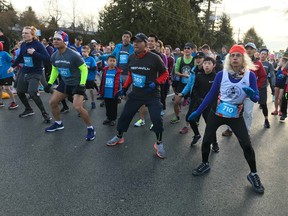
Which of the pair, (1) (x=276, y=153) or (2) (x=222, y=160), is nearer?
(2) (x=222, y=160)

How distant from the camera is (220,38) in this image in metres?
62.4

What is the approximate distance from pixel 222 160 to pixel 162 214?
80.3 inches

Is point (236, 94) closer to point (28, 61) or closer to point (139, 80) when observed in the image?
point (139, 80)

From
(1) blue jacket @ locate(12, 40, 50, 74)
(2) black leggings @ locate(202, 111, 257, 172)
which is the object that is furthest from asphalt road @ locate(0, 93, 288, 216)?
(1) blue jacket @ locate(12, 40, 50, 74)

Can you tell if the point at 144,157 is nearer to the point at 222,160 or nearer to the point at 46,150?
the point at 222,160

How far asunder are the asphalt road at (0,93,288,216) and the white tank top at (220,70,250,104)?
47.2 inches

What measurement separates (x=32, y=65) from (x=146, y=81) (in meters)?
3.35

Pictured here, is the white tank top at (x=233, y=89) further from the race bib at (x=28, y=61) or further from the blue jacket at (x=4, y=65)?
the blue jacket at (x=4, y=65)

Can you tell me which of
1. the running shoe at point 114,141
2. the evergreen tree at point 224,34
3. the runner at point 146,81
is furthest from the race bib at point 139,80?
the evergreen tree at point 224,34

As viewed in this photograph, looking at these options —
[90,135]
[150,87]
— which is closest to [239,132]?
[150,87]

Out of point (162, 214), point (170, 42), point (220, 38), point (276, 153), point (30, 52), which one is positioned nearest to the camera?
point (162, 214)

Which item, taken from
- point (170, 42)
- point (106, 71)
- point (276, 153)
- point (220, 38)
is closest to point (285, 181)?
point (276, 153)

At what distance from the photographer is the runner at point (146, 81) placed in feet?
14.9

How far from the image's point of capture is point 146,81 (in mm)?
4586
